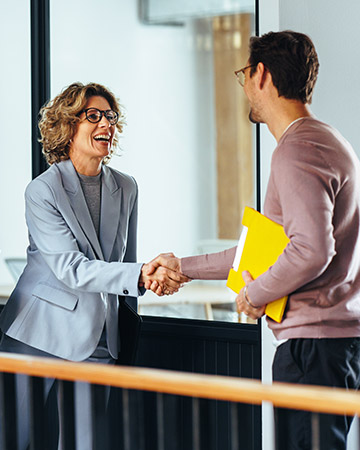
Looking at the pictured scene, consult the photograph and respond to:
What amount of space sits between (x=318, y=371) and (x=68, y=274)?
1002mm

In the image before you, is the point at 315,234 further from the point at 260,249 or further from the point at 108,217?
the point at 108,217

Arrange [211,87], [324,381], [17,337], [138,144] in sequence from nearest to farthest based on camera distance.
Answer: [324,381] < [17,337] < [138,144] < [211,87]

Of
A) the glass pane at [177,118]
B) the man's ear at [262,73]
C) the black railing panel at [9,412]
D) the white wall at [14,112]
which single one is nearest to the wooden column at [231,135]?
the glass pane at [177,118]

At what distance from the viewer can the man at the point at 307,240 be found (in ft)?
6.37

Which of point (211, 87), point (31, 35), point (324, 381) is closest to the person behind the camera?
point (324, 381)

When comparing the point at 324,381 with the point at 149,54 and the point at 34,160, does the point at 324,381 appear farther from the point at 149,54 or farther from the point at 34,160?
the point at 149,54

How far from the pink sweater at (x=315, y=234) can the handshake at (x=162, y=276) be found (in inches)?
A: 26.4

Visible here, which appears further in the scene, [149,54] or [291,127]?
[149,54]

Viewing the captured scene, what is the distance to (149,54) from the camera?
566 centimetres

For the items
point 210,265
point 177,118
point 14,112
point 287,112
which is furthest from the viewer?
point 177,118

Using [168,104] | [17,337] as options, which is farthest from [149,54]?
[17,337]

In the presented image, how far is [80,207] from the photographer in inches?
109

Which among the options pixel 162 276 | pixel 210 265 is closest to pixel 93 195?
pixel 162 276

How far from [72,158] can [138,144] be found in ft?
4.16
